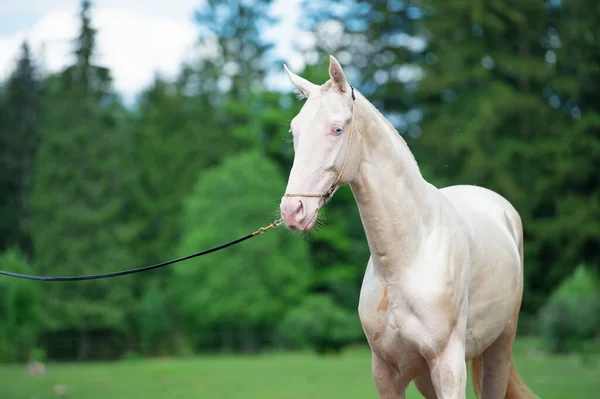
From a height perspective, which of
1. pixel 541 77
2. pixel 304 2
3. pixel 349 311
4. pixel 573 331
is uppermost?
pixel 304 2

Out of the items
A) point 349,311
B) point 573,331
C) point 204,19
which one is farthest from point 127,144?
point 573,331

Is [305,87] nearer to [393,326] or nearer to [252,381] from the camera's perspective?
[393,326]

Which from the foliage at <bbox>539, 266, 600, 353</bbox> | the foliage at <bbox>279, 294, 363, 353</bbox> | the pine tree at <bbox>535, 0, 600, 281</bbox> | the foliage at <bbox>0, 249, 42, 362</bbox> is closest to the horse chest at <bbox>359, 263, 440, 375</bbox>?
the foliage at <bbox>539, 266, 600, 353</bbox>

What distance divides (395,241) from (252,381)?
11.7 metres

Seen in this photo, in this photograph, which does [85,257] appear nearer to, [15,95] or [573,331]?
[15,95]

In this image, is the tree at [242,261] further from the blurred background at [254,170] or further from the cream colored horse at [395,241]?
the cream colored horse at [395,241]

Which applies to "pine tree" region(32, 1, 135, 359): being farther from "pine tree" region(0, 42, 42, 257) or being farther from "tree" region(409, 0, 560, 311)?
"tree" region(409, 0, 560, 311)

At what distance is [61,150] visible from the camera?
108 ft

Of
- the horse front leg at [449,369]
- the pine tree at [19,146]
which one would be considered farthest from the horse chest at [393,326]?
the pine tree at [19,146]

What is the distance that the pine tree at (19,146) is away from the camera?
34594 millimetres

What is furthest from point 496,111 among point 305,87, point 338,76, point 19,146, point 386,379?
point 338,76

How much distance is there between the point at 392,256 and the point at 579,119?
91.1ft

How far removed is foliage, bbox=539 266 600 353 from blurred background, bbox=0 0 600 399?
297 centimetres

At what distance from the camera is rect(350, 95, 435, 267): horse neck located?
4.12 m
